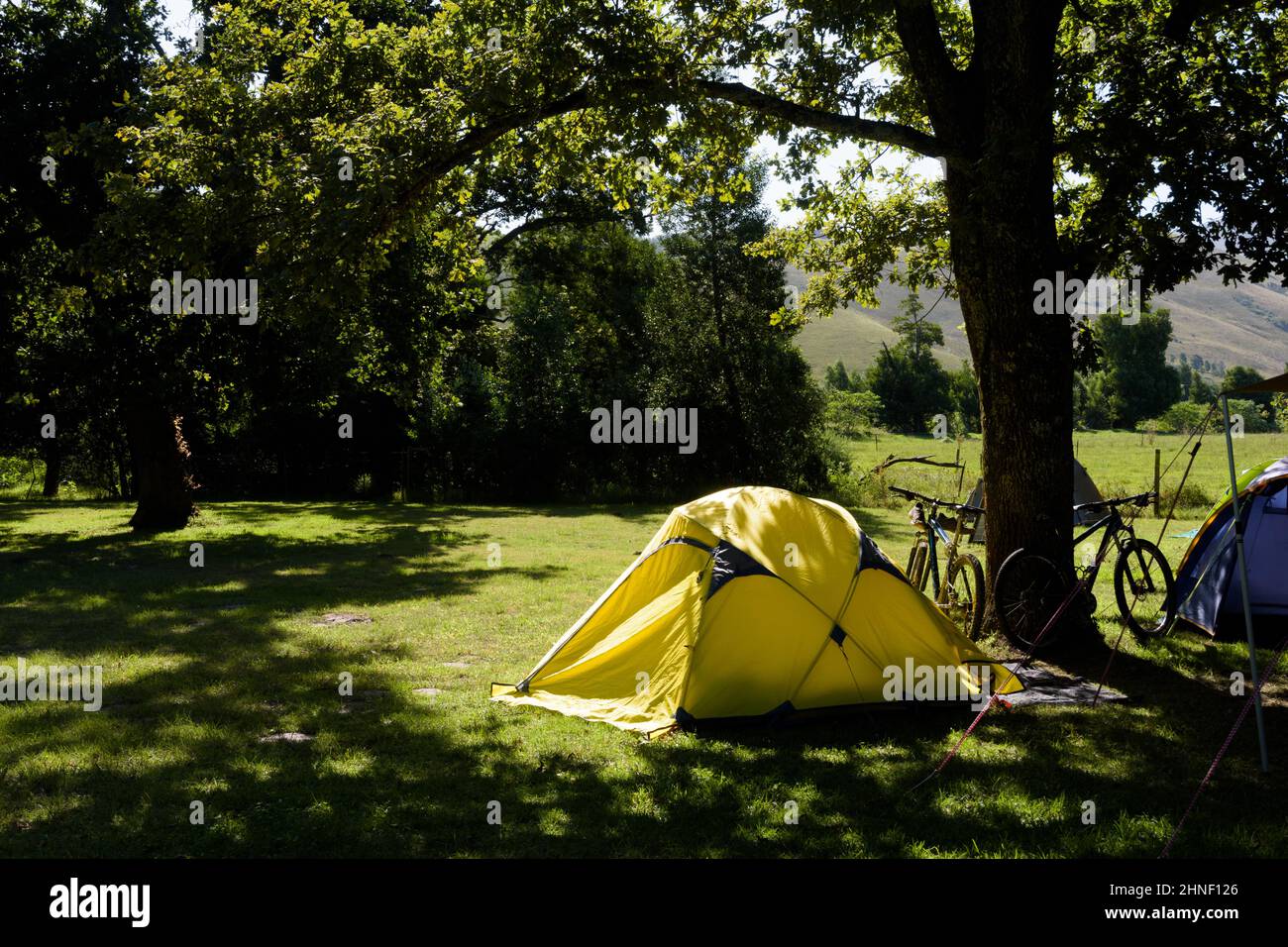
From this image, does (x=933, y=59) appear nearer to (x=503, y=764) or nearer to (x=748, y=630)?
(x=748, y=630)

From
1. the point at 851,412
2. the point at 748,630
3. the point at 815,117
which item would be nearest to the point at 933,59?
the point at 815,117

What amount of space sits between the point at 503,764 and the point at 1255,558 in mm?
7862

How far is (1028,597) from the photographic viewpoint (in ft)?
28.0

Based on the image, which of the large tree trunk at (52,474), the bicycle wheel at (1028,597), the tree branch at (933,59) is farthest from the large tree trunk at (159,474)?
the bicycle wheel at (1028,597)

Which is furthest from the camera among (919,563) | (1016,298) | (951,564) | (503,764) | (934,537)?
(919,563)

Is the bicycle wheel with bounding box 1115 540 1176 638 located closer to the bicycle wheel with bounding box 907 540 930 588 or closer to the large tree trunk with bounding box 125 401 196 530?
the bicycle wheel with bounding box 907 540 930 588

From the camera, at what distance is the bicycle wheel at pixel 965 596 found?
905 cm

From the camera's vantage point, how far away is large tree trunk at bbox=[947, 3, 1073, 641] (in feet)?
26.3

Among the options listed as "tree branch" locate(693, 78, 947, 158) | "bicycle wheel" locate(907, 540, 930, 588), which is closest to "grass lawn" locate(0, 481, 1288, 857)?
"bicycle wheel" locate(907, 540, 930, 588)

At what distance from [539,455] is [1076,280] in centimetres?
2067

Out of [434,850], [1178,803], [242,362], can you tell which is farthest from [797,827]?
[242,362]

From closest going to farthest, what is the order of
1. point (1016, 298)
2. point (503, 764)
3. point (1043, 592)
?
point (503, 764), point (1016, 298), point (1043, 592)

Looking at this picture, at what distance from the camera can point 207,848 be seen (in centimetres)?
474
